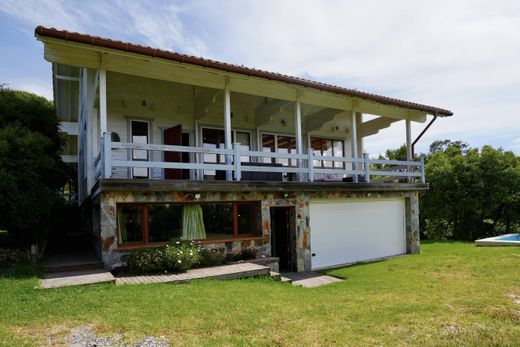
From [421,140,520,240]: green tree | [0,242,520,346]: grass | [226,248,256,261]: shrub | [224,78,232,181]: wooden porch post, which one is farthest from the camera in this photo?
[421,140,520,240]: green tree

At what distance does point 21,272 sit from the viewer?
7.72m

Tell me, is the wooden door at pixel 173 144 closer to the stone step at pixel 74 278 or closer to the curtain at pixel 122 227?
the curtain at pixel 122 227

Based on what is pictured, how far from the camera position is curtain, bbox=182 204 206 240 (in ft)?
31.2

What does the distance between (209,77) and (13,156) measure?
5307 mm

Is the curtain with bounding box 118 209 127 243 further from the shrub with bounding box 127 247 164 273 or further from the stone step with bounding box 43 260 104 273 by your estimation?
the stone step with bounding box 43 260 104 273

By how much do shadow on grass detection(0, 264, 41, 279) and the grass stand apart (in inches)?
0.9

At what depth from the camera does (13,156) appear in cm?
878

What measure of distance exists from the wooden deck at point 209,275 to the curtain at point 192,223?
41.6 inches

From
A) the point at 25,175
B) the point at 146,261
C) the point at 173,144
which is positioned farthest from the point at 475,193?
the point at 25,175

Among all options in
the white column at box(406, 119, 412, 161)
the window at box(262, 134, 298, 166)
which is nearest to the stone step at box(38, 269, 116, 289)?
the window at box(262, 134, 298, 166)

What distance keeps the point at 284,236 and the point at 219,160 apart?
3667 mm

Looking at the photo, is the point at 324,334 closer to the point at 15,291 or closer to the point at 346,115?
the point at 15,291

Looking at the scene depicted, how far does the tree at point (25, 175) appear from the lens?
27.9 ft

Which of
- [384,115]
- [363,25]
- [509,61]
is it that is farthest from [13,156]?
[509,61]
